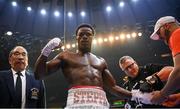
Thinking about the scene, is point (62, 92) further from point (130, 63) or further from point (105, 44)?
point (130, 63)

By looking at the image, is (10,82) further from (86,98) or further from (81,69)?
(86,98)

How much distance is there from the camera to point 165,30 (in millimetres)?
2393

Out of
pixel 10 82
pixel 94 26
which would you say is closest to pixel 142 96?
pixel 10 82

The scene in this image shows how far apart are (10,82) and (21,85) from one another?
12 cm

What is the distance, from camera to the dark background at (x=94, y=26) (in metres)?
9.14

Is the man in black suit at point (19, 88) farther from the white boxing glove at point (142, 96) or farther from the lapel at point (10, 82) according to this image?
the white boxing glove at point (142, 96)

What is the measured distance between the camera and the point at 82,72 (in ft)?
7.59

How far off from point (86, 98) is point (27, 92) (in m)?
0.90

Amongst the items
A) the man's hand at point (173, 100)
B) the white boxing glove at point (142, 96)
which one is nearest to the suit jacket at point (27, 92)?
the white boxing glove at point (142, 96)

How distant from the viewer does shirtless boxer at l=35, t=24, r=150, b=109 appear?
84.7 inches

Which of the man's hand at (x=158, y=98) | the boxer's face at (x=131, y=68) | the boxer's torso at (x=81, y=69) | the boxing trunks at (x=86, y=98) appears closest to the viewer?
the boxing trunks at (x=86, y=98)

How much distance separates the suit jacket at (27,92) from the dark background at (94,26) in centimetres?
615

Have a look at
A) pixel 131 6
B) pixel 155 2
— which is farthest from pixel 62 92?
pixel 155 2

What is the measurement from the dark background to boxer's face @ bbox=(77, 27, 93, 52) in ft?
21.2
